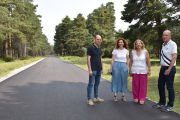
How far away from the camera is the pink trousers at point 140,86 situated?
15.2 ft

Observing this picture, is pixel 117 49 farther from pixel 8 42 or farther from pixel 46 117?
pixel 8 42

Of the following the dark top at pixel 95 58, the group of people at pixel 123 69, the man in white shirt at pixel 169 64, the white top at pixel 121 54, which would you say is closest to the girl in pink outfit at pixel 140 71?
the group of people at pixel 123 69

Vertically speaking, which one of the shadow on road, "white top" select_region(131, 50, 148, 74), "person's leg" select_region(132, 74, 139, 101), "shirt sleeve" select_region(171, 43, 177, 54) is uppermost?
"shirt sleeve" select_region(171, 43, 177, 54)

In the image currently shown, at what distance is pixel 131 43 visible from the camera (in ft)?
71.7

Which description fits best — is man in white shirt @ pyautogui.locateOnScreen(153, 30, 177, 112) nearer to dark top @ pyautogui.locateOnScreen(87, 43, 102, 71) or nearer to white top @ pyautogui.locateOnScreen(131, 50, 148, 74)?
white top @ pyautogui.locateOnScreen(131, 50, 148, 74)

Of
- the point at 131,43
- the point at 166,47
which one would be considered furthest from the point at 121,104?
the point at 131,43

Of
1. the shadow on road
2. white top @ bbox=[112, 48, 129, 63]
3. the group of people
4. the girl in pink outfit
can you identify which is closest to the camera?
the shadow on road

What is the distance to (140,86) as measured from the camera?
4691 mm

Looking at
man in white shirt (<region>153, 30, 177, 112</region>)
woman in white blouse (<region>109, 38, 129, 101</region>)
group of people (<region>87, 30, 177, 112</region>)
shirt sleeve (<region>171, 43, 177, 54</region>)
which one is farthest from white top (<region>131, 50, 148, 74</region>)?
shirt sleeve (<region>171, 43, 177, 54</region>)

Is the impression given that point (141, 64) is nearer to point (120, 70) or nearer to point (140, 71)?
point (140, 71)

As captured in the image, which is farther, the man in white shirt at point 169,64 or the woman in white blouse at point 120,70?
the woman in white blouse at point 120,70

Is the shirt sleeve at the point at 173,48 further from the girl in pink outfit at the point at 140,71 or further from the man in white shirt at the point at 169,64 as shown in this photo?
the girl in pink outfit at the point at 140,71

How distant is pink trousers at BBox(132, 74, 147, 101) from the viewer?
15.2 feet

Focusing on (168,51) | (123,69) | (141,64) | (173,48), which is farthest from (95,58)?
(173,48)
